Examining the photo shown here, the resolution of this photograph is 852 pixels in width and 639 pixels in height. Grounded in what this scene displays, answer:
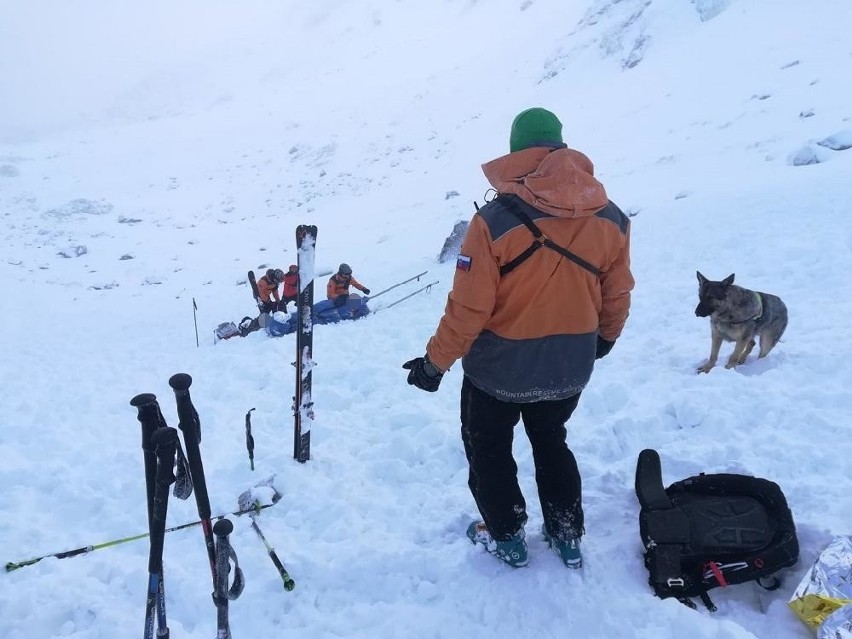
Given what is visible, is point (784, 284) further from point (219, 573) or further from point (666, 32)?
point (666, 32)

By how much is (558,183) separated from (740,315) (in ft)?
12.9

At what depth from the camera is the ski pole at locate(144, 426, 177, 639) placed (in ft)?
7.31

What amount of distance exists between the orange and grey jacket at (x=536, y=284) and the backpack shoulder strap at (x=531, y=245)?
0.05ft

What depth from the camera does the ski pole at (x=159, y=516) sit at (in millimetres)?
2229

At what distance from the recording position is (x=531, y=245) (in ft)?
7.77

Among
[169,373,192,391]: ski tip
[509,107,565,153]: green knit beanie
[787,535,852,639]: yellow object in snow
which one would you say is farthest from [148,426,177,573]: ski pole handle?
[787,535,852,639]: yellow object in snow

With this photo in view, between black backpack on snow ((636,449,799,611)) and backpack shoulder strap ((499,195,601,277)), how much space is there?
1.56m

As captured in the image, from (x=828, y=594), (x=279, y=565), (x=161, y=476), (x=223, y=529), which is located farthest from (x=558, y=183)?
(x=279, y=565)

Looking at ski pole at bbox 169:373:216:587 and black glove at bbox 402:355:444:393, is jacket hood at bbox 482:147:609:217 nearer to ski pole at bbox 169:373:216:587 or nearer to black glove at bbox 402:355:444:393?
black glove at bbox 402:355:444:393

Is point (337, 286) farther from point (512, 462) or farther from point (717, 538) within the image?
point (717, 538)

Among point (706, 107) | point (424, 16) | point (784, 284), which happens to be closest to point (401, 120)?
point (706, 107)

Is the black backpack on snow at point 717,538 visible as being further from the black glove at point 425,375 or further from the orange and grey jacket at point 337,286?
the orange and grey jacket at point 337,286

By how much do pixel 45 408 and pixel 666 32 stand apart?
31.4 metres

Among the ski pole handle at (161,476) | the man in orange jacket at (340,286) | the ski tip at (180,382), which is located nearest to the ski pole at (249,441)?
the ski pole handle at (161,476)
